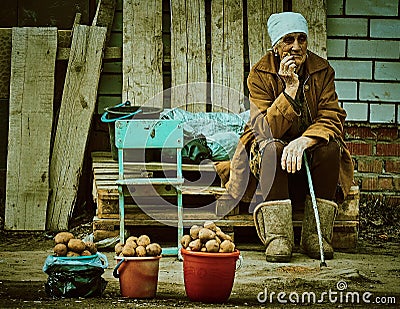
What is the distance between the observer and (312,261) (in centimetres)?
462

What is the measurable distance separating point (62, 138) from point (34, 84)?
48cm

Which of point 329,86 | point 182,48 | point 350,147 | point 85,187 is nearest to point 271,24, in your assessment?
point 329,86

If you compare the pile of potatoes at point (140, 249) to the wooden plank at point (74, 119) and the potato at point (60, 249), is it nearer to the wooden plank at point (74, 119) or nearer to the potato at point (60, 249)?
the potato at point (60, 249)

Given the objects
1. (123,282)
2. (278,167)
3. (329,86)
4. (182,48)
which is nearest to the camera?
(123,282)

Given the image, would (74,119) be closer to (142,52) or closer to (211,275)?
(142,52)

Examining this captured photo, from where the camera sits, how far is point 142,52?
5977 millimetres

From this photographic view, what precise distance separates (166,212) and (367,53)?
7.54 feet

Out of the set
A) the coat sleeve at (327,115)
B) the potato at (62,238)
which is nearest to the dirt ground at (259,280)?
the potato at (62,238)

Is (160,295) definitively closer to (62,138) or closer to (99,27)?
(62,138)

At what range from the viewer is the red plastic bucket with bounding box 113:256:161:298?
3.57m

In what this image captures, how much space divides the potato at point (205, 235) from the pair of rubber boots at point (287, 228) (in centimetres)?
111

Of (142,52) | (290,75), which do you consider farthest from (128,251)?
(142,52)

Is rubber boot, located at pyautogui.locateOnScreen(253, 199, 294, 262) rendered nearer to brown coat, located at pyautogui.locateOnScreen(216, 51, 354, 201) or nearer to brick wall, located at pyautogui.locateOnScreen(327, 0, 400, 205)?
brown coat, located at pyautogui.locateOnScreen(216, 51, 354, 201)

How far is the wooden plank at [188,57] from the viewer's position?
19.7ft
